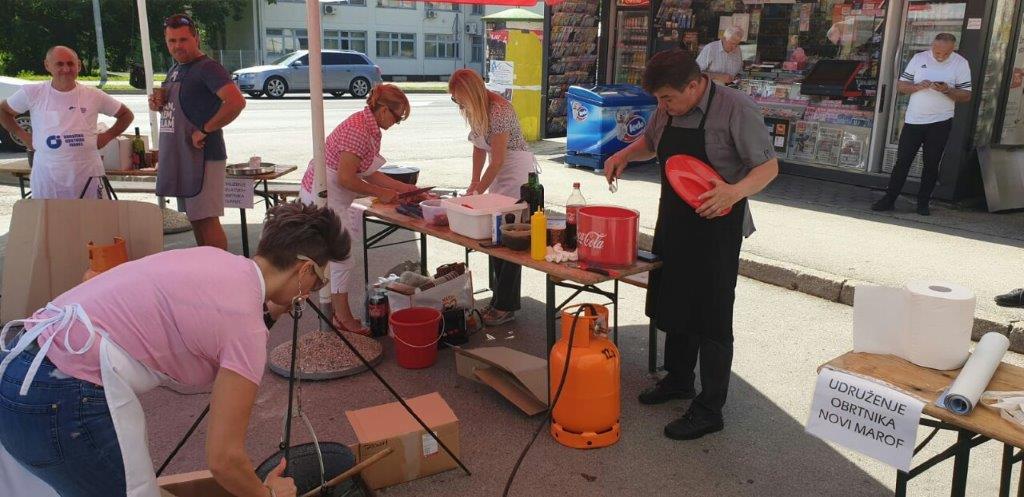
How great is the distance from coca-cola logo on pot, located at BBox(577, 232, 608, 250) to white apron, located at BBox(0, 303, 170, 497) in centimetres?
213

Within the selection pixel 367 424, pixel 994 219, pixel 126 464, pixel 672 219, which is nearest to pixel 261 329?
pixel 126 464

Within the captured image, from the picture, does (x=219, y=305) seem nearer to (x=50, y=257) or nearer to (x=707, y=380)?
(x=707, y=380)

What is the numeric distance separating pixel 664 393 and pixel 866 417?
6.40ft

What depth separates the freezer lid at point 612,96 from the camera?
9.81m

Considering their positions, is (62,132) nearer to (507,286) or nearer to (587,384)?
(507,286)

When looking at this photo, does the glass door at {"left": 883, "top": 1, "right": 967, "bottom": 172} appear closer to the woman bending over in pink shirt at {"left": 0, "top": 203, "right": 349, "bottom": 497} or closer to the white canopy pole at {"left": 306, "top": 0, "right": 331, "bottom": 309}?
the white canopy pole at {"left": 306, "top": 0, "right": 331, "bottom": 309}

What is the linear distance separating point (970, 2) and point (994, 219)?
7.18ft

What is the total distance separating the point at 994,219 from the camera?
7555mm

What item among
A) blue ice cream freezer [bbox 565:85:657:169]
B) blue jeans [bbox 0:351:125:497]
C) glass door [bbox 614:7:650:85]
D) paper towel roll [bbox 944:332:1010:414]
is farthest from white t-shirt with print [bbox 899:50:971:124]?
blue jeans [bbox 0:351:125:497]

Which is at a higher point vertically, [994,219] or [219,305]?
[219,305]

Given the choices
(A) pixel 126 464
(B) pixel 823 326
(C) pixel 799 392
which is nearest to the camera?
(A) pixel 126 464

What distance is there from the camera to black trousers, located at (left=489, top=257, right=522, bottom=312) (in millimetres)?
5223

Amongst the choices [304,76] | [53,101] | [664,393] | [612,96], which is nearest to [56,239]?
[53,101]

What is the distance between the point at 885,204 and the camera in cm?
789
